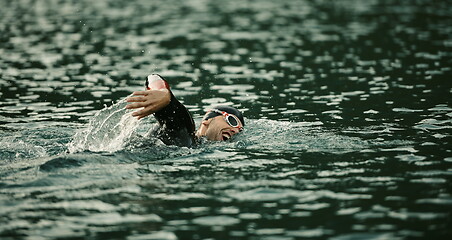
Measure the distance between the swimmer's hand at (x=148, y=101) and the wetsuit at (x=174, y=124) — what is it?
38 cm

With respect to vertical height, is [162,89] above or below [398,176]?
above

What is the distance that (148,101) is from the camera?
1004 centimetres

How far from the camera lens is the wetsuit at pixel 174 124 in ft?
34.9

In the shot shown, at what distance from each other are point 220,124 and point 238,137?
1.52 feet

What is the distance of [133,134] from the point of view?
11672 mm

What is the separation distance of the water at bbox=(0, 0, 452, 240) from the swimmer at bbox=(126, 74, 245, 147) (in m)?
0.26

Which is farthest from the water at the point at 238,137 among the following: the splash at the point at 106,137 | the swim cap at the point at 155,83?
the swim cap at the point at 155,83

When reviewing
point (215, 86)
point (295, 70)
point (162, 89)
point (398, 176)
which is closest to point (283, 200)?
point (398, 176)

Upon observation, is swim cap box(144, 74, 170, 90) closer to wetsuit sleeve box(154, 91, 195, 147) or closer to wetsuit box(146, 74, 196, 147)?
wetsuit box(146, 74, 196, 147)

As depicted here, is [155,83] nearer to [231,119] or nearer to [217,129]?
[217,129]

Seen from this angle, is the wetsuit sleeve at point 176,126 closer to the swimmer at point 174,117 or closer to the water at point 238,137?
the swimmer at point 174,117

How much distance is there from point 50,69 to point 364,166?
45.9 feet

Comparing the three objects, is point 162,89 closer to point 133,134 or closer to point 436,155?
point 133,134

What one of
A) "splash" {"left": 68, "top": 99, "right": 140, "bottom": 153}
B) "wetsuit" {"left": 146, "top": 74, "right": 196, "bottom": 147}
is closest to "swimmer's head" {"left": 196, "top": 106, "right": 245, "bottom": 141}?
"wetsuit" {"left": 146, "top": 74, "right": 196, "bottom": 147}
